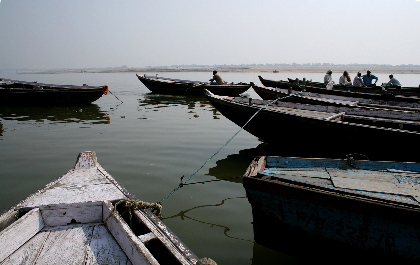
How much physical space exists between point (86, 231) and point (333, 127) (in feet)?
16.7

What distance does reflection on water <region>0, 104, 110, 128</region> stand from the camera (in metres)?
12.6

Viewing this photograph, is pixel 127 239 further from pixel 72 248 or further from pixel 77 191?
pixel 77 191

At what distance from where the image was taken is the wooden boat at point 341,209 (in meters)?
2.92

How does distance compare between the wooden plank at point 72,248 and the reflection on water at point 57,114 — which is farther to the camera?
the reflection on water at point 57,114

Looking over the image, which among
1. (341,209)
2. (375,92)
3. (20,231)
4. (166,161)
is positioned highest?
(375,92)

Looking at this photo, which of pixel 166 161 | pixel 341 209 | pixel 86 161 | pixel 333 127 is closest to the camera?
pixel 341 209

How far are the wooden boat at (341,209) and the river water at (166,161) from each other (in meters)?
0.30

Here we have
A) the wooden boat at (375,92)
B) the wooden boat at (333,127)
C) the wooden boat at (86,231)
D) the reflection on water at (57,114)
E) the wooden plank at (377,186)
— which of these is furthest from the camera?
the reflection on water at (57,114)

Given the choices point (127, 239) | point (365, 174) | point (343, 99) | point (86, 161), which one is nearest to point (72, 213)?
point (127, 239)

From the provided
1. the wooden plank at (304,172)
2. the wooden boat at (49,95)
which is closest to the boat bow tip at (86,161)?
the wooden plank at (304,172)

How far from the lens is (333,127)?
21.0ft

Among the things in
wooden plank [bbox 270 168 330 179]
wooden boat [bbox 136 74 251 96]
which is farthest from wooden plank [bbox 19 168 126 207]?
wooden boat [bbox 136 74 251 96]

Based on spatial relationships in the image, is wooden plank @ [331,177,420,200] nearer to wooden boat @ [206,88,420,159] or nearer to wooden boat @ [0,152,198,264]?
wooden boat @ [0,152,198,264]

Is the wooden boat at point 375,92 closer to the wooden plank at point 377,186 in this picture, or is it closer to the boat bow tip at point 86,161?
the wooden plank at point 377,186
